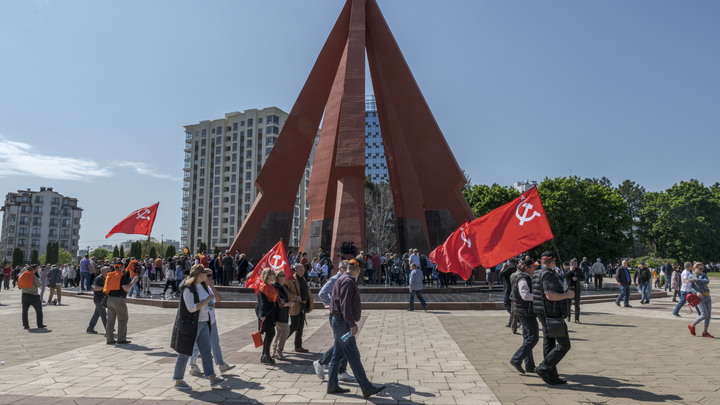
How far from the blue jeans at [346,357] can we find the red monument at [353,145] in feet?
54.2

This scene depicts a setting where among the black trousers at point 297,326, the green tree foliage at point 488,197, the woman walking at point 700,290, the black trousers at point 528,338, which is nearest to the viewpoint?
the black trousers at point 528,338

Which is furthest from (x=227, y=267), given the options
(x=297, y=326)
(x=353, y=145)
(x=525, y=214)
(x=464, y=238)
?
(x=525, y=214)

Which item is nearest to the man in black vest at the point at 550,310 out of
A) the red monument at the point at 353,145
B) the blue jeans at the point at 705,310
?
the blue jeans at the point at 705,310

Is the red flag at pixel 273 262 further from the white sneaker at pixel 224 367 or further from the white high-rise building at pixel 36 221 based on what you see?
the white high-rise building at pixel 36 221

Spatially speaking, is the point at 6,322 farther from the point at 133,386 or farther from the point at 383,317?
the point at 383,317

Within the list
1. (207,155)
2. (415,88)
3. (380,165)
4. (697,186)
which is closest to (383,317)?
(415,88)

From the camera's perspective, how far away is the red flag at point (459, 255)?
8.78 m

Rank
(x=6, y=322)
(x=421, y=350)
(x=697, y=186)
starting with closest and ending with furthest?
(x=421, y=350), (x=6, y=322), (x=697, y=186)

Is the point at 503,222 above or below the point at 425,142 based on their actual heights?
below

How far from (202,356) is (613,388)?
4.92 meters

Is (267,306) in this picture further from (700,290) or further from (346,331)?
(700,290)

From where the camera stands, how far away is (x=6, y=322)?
11.1 m

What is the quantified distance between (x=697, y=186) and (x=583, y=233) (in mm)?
16302

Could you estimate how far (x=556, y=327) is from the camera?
529 cm
